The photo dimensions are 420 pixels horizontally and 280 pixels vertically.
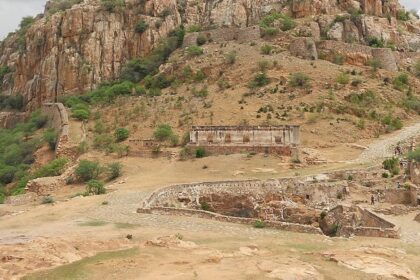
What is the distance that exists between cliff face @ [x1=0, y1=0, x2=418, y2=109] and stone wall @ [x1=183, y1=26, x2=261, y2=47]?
10.4ft

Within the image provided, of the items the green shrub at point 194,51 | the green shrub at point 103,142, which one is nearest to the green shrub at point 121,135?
the green shrub at point 103,142

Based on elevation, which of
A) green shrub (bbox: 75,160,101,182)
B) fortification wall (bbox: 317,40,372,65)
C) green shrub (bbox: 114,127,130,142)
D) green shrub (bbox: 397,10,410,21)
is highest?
green shrub (bbox: 397,10,410,21)

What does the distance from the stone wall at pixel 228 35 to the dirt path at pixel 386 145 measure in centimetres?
1560

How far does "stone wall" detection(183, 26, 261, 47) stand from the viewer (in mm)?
45009

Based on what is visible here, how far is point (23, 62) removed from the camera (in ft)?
172

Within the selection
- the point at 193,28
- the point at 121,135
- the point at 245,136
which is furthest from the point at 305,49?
the point at 121,135

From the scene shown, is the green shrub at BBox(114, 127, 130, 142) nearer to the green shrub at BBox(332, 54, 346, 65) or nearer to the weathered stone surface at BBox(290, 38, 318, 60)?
the weathered stone surface at BBox(290, 38, 318, 60)

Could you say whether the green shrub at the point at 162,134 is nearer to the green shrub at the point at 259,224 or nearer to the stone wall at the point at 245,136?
the stone wall at the point at 245,136

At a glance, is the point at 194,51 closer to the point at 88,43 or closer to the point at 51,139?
the point at 88,43

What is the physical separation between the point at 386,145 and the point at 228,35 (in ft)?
64.0

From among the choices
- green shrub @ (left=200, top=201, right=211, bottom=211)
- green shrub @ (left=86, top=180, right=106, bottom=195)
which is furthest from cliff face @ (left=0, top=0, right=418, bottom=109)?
green shrub @ (left=200, top=201, right=211, bottom=211)

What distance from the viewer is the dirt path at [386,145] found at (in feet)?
94.3

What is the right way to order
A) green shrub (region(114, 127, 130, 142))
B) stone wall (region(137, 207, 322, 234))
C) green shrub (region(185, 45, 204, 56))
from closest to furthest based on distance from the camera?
stone wall (region(137, 207, 322, 234)), green shrub (region(114, 127, 130, 142)), green shrub (region(185, 45, 204, 56))

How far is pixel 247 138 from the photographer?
99.5 feet
